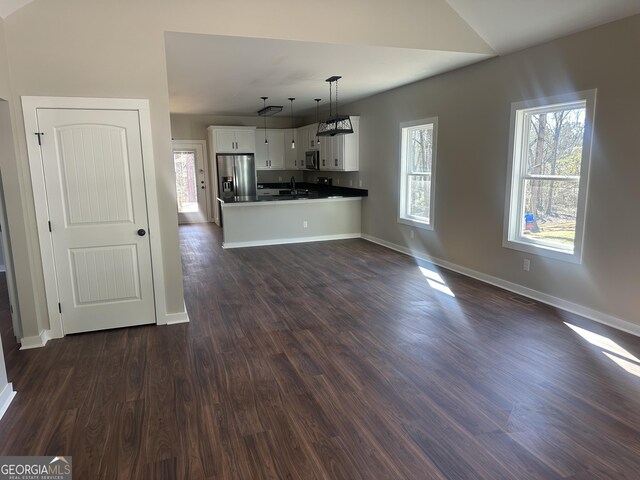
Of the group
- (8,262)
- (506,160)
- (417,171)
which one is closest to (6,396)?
(8,262)

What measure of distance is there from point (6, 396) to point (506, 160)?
4990 millimetres

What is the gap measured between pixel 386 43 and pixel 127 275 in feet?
11.0

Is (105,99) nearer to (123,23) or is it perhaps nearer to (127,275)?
(123,23)

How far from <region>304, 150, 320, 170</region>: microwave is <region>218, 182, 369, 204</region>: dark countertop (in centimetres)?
57

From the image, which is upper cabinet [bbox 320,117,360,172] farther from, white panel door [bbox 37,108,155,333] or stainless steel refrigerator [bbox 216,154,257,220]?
white panel door [bbox 37,108,155,333]

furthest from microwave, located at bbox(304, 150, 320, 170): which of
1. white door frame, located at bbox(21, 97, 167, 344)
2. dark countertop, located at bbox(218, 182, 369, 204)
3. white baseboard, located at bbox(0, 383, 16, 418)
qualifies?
white baseboard, located at bbox(0, 383, 16, 418)

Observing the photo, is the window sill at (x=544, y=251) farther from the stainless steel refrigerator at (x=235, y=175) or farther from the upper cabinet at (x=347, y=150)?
the stainless steel refrigerator at (x=235, y=175)

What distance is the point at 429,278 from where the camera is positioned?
5.43m

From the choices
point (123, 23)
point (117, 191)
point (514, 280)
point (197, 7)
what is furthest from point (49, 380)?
point (514, 280)

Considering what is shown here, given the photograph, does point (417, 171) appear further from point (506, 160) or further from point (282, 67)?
point (282, 67)

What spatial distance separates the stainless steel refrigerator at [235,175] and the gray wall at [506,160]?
11.7 feet

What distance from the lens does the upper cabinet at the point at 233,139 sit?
960 cm

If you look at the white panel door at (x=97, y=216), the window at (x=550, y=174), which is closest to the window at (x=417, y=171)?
the window at (x=550, y=174)

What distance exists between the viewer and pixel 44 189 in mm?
3494
